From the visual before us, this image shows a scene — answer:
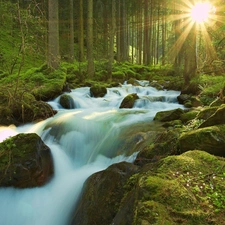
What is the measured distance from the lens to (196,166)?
2.84 meters

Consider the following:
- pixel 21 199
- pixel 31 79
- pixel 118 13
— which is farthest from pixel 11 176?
pixel 118 13

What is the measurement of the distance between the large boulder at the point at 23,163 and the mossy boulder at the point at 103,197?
125 centimetres

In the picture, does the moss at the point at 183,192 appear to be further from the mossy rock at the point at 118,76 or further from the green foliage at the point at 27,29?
the mossy rock at the point at 118,76

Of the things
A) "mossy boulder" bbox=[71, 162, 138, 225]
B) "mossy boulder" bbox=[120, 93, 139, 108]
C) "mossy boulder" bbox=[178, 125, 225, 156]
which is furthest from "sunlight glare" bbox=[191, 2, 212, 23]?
"mossy boulder" bbox=[71, 162, 138, 225]

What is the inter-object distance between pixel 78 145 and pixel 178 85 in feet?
31.5

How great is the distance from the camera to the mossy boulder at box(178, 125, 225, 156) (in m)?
3.48

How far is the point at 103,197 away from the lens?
3801 mm

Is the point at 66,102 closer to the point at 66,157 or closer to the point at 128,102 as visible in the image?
the point at 128,102

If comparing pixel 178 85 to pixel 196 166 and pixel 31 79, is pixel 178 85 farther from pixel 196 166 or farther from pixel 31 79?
pixel 196 166

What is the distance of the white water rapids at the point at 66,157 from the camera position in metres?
4.63

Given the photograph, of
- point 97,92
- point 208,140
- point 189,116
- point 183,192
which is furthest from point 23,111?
point 183,192

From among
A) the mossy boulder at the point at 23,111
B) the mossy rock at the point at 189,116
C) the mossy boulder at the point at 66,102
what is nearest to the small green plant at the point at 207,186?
the mossy rock at the point at 189,116

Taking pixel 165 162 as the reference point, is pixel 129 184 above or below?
below

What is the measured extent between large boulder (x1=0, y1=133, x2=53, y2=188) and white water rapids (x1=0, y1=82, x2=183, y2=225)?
159mm
